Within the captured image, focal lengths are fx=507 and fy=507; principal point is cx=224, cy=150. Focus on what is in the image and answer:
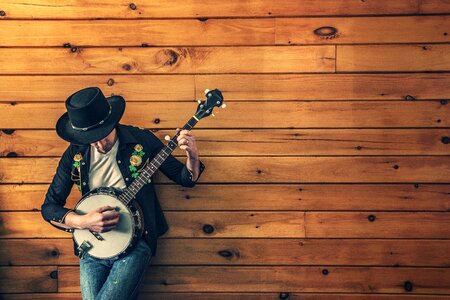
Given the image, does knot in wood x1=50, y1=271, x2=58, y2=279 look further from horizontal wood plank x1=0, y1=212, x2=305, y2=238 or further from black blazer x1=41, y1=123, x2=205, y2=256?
black blazer x1=41, y1=123, x2=205, y2=256

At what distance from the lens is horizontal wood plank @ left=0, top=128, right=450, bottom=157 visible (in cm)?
304

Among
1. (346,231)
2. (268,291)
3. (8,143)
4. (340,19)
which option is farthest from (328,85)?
(8,143)

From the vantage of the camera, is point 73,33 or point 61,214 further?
point 73,33

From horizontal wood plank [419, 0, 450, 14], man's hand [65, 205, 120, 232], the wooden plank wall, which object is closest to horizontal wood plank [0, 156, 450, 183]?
the wooden plank wall

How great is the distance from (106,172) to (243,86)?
0.95 meters

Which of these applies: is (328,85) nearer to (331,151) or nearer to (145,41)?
(331,151)

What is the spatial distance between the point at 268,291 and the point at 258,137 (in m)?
0.96

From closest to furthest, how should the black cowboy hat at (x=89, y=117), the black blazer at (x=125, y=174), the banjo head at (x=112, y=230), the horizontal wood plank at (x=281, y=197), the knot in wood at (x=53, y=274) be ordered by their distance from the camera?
the black cowboy hat at (x=89, y=117)
the banjo head at (x=112, y=230)
the black blazer at (x=125, y=174)
the horizontal wood plank at (x=281, y=197)
the knot in wood at (x=53, y=274)

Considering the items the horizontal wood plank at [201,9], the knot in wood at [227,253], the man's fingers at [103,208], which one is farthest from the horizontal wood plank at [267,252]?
the horizontal wood plank at [201,9]

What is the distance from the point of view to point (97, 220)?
8.57ft

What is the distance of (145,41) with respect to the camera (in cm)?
304

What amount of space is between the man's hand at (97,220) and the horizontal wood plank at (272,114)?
66cm

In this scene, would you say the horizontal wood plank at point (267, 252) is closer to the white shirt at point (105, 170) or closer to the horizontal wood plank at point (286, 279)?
the horizontal wood plank at point (286, 279)

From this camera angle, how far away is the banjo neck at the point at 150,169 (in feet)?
8.84
